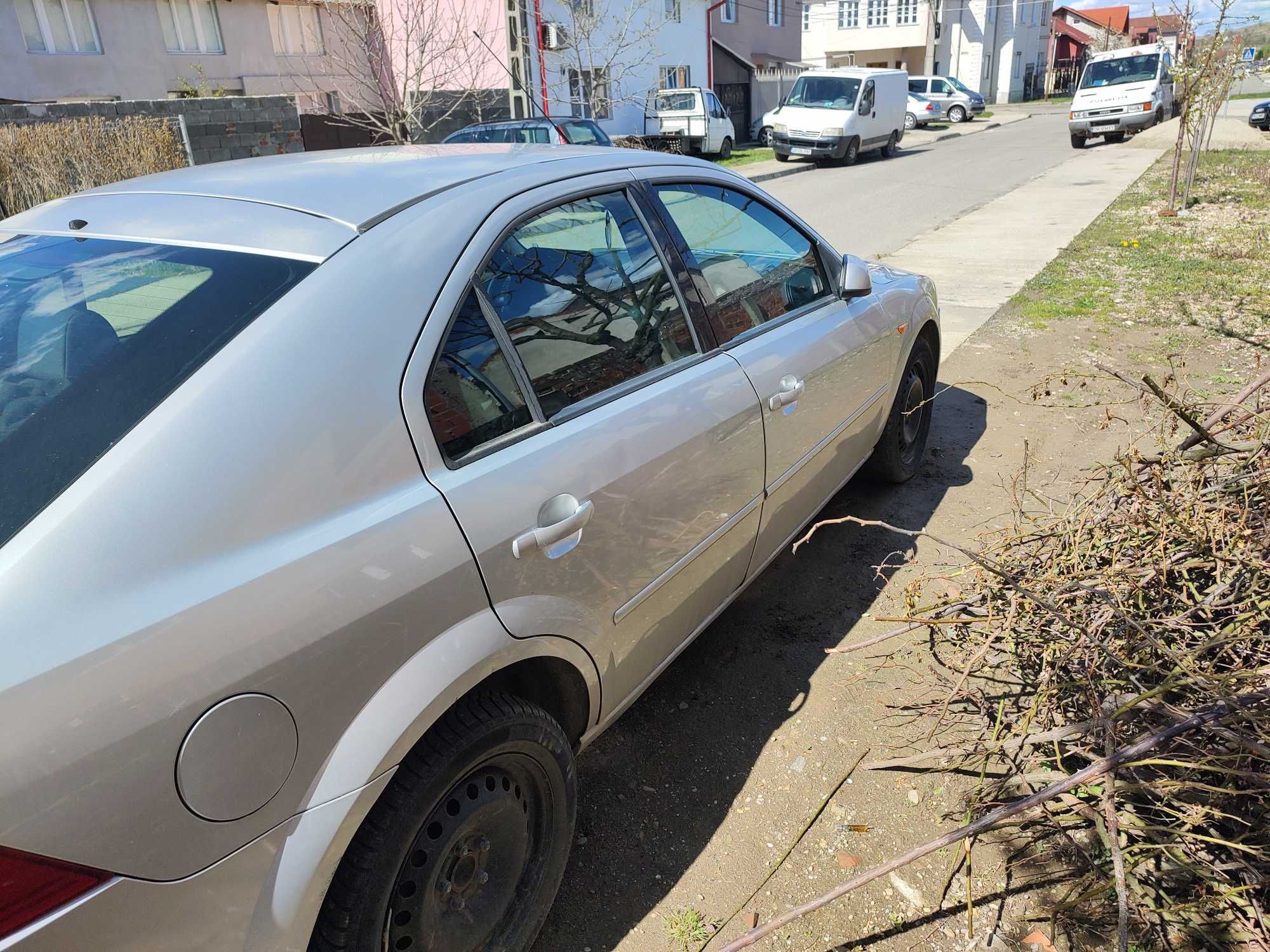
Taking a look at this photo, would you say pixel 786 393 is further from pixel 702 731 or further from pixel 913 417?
pixel 913 417

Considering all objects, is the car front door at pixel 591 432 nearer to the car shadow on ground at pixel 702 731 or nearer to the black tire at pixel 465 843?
the black tire at pixel 465 843

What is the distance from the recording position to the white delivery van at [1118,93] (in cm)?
2400

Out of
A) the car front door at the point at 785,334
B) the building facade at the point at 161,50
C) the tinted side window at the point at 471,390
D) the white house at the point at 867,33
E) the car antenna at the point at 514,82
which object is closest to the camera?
the tinted side window at the point at 471,390

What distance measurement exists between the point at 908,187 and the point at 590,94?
1072 cm

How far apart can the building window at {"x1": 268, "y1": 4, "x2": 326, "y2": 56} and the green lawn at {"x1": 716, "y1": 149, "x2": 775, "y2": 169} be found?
43.6 feet

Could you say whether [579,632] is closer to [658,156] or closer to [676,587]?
[676,587]

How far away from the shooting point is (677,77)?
2980 centimetres

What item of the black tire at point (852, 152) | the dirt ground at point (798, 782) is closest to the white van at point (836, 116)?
the black tire at point (852, 152)

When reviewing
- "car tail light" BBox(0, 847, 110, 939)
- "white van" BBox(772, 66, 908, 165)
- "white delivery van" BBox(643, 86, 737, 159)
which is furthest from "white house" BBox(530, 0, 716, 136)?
"car tail light" BBox(0, 847, 110, 939)

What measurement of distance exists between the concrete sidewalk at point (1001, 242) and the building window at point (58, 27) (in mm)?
22310

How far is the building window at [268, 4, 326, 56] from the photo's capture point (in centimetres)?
2822

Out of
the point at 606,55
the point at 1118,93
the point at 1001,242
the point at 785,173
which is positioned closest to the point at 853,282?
the point at 1001,242

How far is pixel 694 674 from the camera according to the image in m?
Result: 3.44

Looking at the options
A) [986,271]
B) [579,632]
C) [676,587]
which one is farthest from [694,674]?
[986,271]
